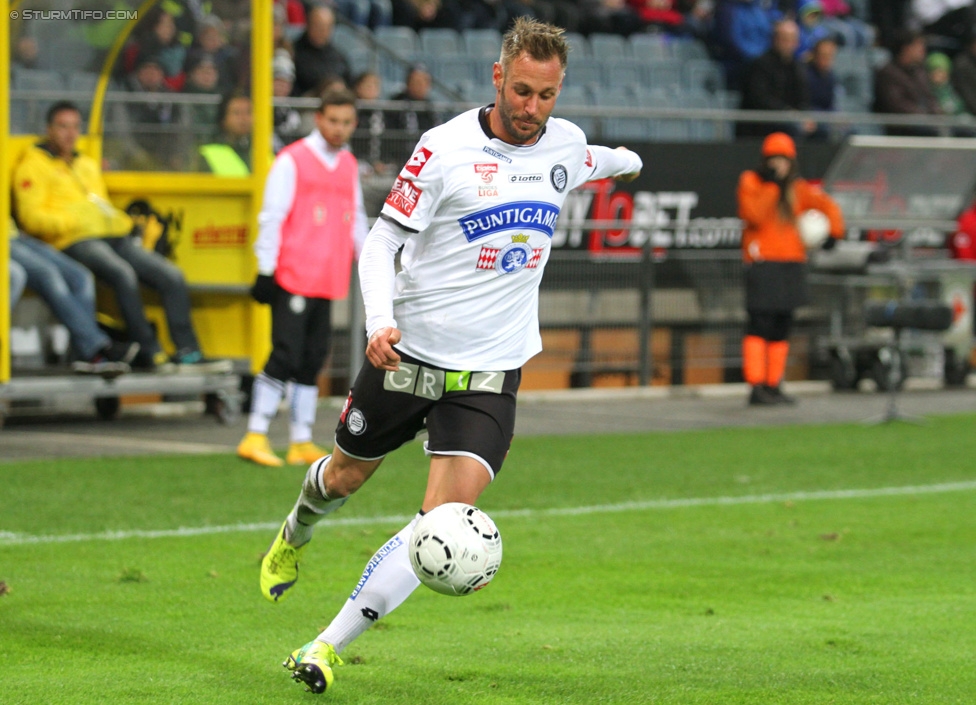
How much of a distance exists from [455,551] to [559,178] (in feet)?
4.87

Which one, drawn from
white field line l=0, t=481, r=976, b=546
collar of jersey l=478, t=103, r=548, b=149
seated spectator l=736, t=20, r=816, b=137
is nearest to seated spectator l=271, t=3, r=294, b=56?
seated spectator l=736, t=20, r=816, b=137

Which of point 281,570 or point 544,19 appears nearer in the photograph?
point 281,570

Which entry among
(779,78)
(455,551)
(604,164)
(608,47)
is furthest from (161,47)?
(779,78)

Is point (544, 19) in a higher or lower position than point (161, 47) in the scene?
higher

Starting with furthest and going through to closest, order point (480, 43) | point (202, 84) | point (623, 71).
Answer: point (623, 71) < point (480, 43) < point (202, 84)

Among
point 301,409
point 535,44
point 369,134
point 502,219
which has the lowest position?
point 301,409

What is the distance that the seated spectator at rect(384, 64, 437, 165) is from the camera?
15.0 metres

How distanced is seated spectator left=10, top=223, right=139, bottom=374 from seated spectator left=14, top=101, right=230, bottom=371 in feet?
0.53

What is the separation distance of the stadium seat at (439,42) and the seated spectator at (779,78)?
3690 millimetres

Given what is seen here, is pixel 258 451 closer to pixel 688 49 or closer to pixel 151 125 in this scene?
pixel 151 125

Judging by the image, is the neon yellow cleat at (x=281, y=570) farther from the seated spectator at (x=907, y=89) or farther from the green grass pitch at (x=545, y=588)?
the seated spectator at (x=907, y=89)

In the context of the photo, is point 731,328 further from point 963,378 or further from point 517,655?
point 517,655

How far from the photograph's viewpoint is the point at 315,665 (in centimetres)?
489

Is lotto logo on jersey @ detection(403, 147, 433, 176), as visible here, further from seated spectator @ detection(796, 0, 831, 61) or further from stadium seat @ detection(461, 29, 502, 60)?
seated spectator @ detection(796, 0, 831, 61)
